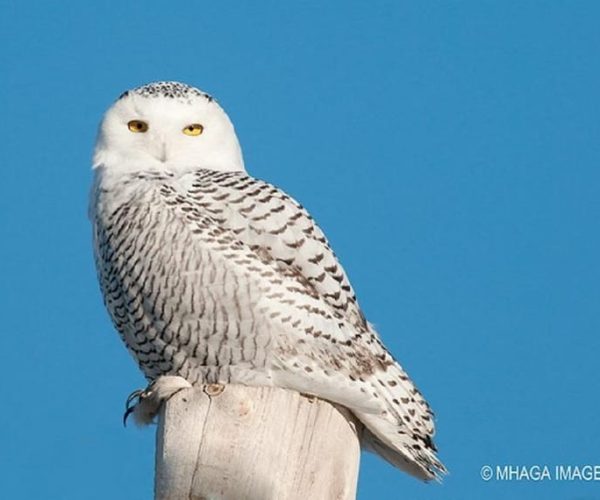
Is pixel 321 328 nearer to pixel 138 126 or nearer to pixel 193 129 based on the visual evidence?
pixel 193 129

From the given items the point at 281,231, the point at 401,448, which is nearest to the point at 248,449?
the point at 401,448

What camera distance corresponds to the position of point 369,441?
484 cm

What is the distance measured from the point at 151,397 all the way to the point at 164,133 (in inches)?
71.5

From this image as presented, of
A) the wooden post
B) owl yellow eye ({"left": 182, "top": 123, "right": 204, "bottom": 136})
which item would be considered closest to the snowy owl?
owl yellow eye ({"left": 182, "top": 123, "right": 204, "bottom": 136})

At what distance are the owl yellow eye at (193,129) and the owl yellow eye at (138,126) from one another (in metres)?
0.19

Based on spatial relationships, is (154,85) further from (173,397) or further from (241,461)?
(241,461)

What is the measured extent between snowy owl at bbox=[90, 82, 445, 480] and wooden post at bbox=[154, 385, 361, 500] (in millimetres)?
571

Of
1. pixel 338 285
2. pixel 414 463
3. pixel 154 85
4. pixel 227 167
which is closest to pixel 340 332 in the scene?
pixel 338 285

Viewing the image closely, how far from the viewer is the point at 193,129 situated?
228 inches

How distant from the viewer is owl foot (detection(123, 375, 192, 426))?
13.8ft

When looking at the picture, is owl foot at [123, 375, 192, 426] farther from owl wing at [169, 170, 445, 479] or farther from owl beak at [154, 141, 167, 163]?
owl beak at [154, 141, 167, 163]

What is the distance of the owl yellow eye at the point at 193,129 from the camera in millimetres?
5777

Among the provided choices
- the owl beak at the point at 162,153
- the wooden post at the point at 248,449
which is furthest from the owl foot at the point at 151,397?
the owl beak at the point at 162,153

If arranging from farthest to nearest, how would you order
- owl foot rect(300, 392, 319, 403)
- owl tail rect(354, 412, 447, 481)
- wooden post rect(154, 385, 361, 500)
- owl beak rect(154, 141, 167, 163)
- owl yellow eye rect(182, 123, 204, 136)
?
owl yellow eye rect(182, 123, 204, 136) < owl beak rect(154, 141, 167, 163) < owl tail rect(354, 412, 447, 481) < owl foot rect(300, 392, 319, 403) < wooden post rect(154, 385, 361, 500)
